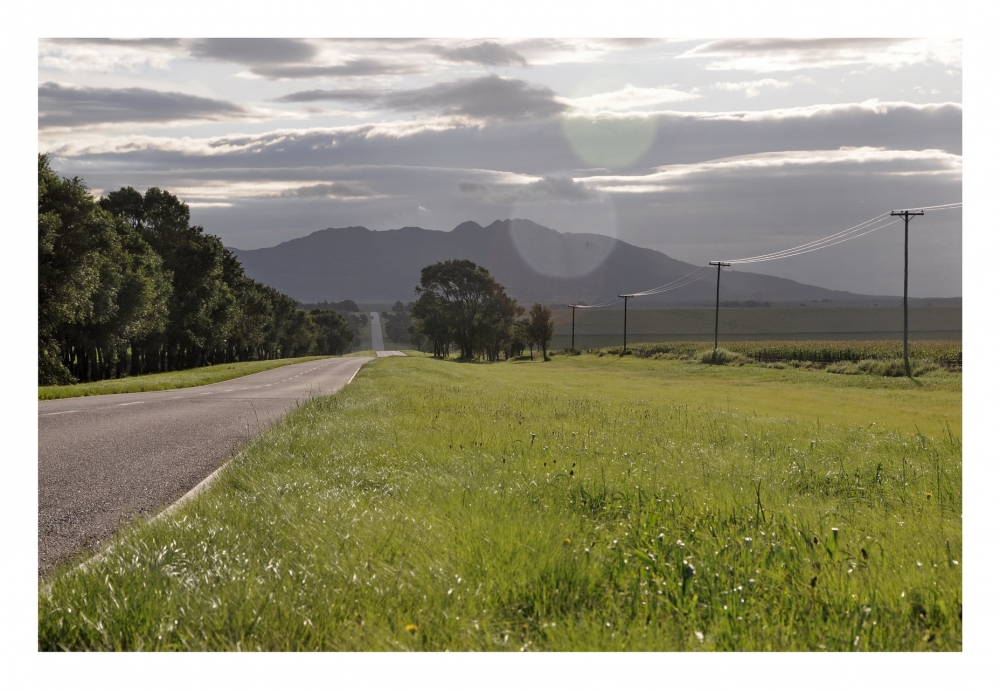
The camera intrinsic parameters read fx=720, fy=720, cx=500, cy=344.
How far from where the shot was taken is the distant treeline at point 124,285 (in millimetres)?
33500

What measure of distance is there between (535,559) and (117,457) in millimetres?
9269

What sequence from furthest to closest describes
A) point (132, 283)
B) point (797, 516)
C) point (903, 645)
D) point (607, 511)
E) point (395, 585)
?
point (132, 283) < point (607, 511) < point (797, 516) < point (395, 585) < point (903, 645)

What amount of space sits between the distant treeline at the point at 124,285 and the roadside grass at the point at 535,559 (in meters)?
29.2

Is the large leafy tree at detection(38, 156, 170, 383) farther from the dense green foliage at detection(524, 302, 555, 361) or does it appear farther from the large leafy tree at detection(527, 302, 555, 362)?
the large leafy tree at detection(527, 302, 555, 362)

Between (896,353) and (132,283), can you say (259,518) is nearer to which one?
(132,283)

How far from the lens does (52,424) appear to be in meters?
15.7

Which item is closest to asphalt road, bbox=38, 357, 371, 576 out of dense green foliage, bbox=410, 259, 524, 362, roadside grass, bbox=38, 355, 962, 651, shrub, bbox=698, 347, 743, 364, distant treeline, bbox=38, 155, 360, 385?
roadside grass, bbox=38, 355, 962, 651

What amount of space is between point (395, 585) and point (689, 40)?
4.79 m

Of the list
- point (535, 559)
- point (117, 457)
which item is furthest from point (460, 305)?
point (535, 559)

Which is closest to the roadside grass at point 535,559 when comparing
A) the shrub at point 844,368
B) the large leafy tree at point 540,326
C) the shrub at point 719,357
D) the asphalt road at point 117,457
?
the asphalt road at point 117,457

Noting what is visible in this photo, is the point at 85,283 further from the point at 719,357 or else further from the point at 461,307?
the point at 461,307

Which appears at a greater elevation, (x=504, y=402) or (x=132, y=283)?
(x=132, y=283)
